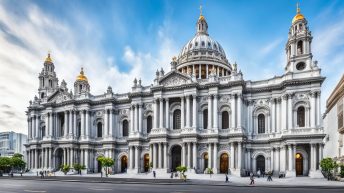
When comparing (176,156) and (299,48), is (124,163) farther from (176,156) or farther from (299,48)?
(299,48)

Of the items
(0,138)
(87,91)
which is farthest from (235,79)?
(0,138)

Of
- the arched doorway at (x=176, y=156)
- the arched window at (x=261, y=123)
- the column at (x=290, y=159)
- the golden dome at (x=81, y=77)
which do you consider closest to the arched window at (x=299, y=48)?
the arched window at (x=261, y=123)

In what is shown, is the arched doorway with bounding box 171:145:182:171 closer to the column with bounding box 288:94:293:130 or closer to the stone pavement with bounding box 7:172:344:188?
the stone pavement with bounding box 7:172:344:188

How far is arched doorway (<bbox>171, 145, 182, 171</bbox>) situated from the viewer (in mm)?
51000

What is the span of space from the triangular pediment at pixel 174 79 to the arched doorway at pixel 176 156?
36.7ft

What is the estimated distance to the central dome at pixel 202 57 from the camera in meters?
74.8

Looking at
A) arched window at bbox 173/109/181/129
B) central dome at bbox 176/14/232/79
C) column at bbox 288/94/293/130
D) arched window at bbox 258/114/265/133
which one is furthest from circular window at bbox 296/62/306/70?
central dome at bbox 176/14/232/79

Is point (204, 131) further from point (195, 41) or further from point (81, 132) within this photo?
point (195, 41)

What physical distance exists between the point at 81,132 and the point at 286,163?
39.0 metres

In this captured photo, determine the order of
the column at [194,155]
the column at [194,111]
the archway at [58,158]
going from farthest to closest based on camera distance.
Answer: the archway at [58,158] → the column at [194,111] → the column at [194,155]

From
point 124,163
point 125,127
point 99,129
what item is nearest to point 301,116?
point 125,127

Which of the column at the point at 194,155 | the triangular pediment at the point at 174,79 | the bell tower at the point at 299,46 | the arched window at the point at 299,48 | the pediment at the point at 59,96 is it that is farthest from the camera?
the pediment at the point at 59,96

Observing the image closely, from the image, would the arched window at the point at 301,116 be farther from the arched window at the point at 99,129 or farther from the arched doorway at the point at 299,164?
the arched window at the point at 99,129

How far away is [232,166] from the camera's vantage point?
4562 cm
